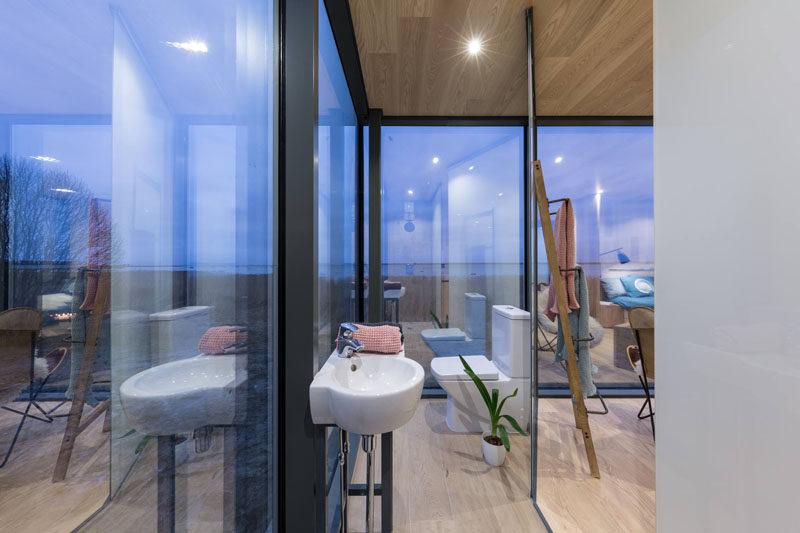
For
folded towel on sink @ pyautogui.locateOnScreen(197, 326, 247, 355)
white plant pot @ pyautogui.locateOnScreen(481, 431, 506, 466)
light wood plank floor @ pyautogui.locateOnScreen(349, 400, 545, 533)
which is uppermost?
folded towel on sink @ pyautogui.locateOnScreen(197, 326, 247, 355)

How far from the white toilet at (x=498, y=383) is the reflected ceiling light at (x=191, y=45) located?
83.9 inches

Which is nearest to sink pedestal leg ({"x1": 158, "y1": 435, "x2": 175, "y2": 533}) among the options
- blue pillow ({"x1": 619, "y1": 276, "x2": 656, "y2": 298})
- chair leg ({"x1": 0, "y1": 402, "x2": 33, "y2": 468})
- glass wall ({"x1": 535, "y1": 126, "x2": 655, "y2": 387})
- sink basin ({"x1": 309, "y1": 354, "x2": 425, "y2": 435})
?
chair leg ({"x1": 0, "y1": 402, "x2": 33, "y2": 468})

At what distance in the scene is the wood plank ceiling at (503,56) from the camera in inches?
64.5

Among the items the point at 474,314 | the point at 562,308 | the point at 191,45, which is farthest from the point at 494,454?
the point at 191,45

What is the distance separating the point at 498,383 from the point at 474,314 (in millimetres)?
668

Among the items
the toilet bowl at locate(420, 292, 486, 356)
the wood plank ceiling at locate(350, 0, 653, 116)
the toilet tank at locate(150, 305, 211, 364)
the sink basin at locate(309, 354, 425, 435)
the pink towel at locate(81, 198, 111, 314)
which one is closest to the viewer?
the pink towel at locate(81, 198, 111, 314)

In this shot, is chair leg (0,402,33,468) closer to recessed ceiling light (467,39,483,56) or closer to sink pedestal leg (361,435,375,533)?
sink pedestal leg (361,435,375,533)

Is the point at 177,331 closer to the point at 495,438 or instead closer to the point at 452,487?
the point at 452,487

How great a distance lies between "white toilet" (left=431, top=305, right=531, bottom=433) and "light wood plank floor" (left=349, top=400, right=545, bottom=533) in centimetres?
12

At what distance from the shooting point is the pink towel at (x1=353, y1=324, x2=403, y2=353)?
1443 millimetres

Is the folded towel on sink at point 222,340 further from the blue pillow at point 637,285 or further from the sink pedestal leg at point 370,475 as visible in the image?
the blue pillow at point 637,285

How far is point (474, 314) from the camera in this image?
2.77m

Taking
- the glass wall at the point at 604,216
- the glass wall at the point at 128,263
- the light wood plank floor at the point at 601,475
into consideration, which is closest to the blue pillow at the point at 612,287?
the glass wall at the point at 604,216

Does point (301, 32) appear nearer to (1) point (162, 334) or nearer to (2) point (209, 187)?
(2) point (209, 187)
